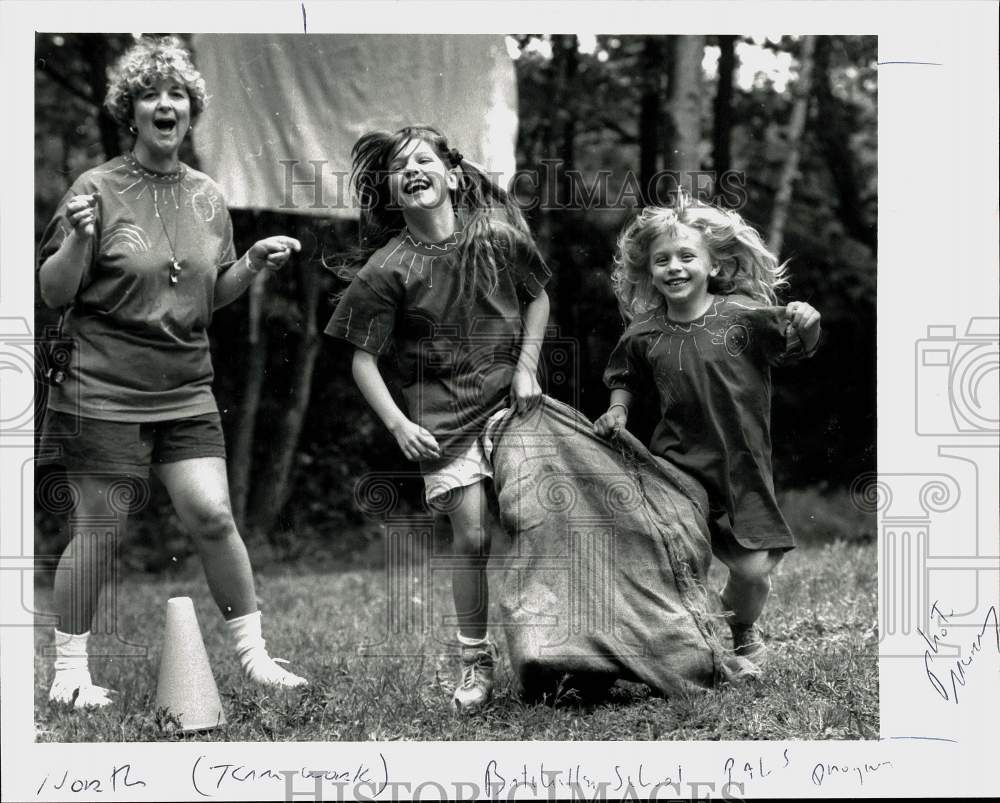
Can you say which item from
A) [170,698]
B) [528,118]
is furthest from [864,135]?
[170,698]

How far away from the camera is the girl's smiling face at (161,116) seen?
11.9 ft

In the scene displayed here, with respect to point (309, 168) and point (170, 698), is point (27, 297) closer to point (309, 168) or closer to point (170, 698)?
point (309, 168)

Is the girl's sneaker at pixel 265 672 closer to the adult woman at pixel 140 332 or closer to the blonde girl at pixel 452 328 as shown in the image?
the adult woman at pixel 140 332

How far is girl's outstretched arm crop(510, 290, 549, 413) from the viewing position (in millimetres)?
3570

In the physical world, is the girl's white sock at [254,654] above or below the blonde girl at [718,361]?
below

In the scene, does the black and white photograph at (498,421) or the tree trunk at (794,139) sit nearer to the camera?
the black and white photograph at (498,421)

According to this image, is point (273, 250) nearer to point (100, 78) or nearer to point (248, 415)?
point (248, 415)

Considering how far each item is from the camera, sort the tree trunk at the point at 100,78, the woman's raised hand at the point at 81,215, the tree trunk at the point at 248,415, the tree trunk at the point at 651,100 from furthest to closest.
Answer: the tree trunk at the point at 651,100 → the tree trunk at the point at 100,78 → the tree trunk at the point at 248,415 → the woman's raised hand at the point at 81,215

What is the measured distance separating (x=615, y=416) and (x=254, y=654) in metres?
1.29

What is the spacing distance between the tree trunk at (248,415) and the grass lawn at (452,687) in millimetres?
621

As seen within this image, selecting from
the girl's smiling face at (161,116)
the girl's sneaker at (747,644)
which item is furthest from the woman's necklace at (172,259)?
the girl's sneaker at (747,644)

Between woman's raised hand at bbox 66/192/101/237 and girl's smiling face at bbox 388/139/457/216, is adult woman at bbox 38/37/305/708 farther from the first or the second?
girl's smiling face at bbox 388/139/457/216

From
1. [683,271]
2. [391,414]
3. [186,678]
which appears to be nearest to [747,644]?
[683,271]

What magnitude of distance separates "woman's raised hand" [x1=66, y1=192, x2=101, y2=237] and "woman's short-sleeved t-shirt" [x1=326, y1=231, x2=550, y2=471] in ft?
2.29
